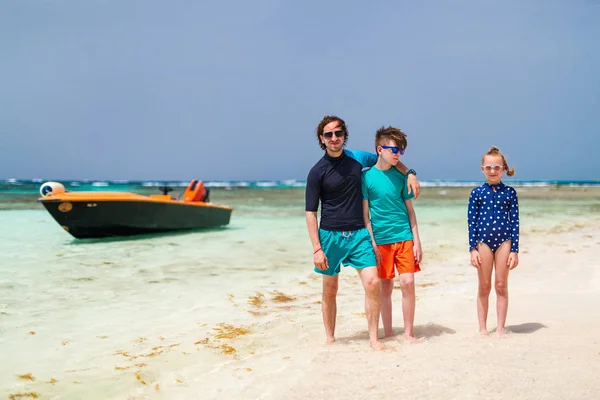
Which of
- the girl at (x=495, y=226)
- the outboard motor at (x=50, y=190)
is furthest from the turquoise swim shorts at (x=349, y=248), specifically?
the outboard motor at (x=50, y=190)

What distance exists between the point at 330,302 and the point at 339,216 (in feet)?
2.32

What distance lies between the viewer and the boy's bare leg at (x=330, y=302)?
395cm

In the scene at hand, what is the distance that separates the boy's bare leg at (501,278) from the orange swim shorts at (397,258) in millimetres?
598

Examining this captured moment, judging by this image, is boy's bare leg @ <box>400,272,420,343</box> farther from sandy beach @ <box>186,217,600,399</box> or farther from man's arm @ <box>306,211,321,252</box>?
man's arm @ <box>306,211,321,252</box>

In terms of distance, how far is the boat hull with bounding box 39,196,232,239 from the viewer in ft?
41.5

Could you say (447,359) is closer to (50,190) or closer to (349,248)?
(349,248)

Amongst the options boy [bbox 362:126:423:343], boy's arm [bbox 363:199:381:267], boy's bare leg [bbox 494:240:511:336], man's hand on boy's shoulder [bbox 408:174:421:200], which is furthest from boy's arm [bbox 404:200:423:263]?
boy's bare leg [bbox 494:240:511:336]

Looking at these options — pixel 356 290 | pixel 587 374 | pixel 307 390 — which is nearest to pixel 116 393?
pixel 307 390

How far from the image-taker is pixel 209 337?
492 centimetres

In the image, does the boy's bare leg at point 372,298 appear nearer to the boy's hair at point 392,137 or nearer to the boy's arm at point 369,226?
the boy's arm at point 369,226

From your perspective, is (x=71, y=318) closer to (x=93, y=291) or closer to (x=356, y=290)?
(x=93, y=291)

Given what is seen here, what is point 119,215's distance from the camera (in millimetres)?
13148

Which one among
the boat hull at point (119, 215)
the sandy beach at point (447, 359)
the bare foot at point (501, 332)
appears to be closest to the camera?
the sandy beach at point (447, 359)

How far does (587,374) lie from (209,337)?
318 cm
